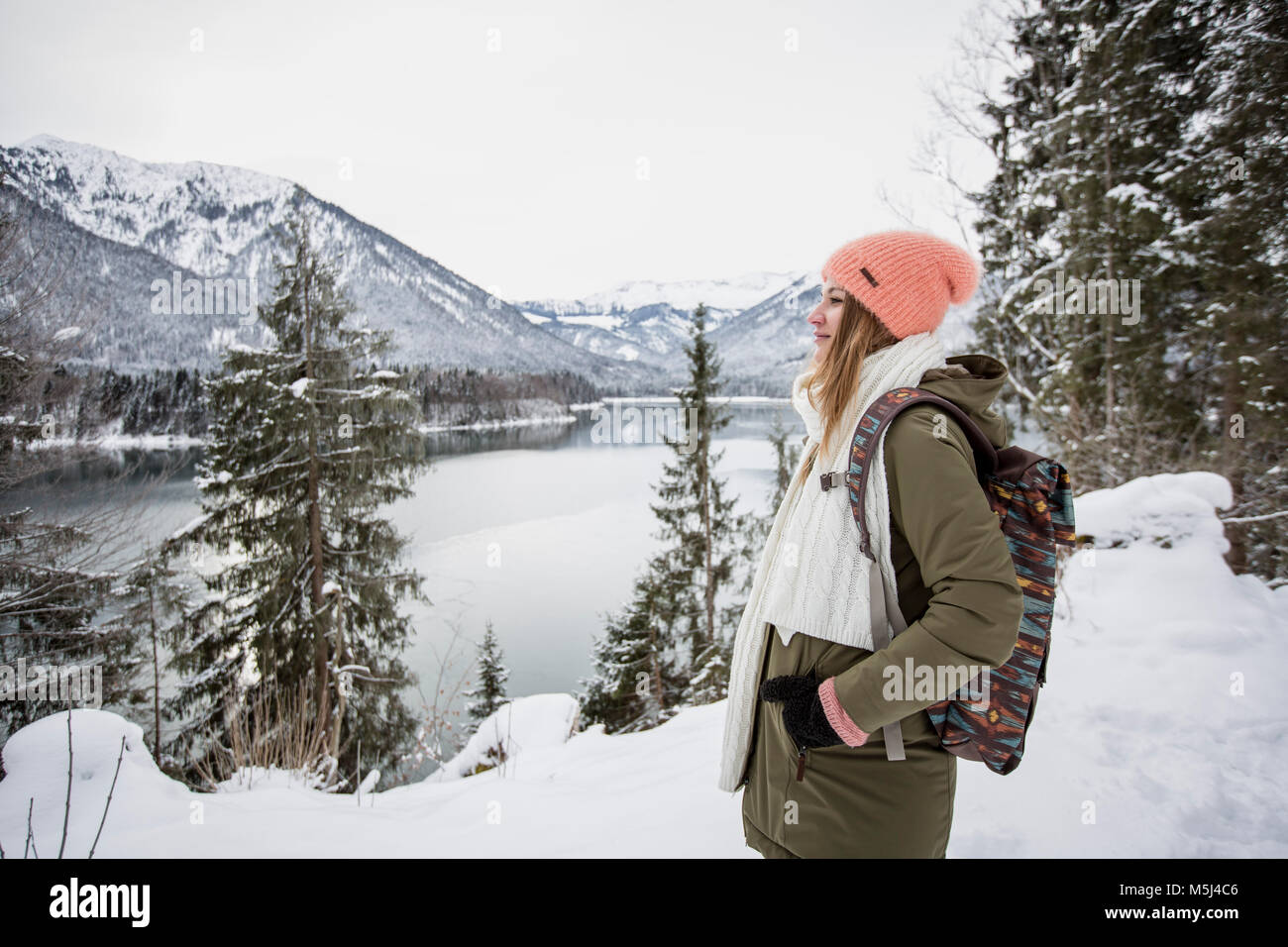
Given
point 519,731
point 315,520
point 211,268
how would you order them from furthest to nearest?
point 211,268, point 315,520, point 519,731

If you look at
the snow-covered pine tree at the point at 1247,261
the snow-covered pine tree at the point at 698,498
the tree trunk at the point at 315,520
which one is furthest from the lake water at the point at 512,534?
the snow-covered pine tree at the point at 1247,261

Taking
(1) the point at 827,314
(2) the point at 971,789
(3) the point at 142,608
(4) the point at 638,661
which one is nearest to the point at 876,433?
(1) the point at 827,314

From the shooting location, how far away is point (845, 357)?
46.9 inches

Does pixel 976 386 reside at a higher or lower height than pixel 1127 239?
lower

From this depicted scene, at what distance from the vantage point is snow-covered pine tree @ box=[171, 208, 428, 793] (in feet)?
29.9

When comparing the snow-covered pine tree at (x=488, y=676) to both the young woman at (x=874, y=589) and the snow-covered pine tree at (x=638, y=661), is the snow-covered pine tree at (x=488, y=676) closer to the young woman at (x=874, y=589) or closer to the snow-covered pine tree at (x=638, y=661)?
the snow-covered pine tree at (x=638, y=661)

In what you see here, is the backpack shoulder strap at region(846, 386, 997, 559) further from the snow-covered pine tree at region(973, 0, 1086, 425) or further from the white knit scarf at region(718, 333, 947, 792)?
the snow-covered pine tree at region(973, 0, 1086, 425)

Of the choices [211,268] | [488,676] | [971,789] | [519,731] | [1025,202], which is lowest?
[488,676]

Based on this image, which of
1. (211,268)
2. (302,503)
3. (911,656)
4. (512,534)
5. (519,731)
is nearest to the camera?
(911,656)

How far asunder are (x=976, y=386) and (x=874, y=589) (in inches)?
17.1

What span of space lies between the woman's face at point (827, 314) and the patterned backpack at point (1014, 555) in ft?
0.87

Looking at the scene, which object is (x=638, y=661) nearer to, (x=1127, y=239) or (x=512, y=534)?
(x=1127, y=239)

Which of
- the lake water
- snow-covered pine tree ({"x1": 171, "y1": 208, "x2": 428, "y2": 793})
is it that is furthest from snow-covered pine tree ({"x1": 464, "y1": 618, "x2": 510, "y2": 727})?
snow-covered pine tree ({"x1": 171, "y1": 208, "x2": 428, "y2": 793})

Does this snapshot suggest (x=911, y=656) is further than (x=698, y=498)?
No
